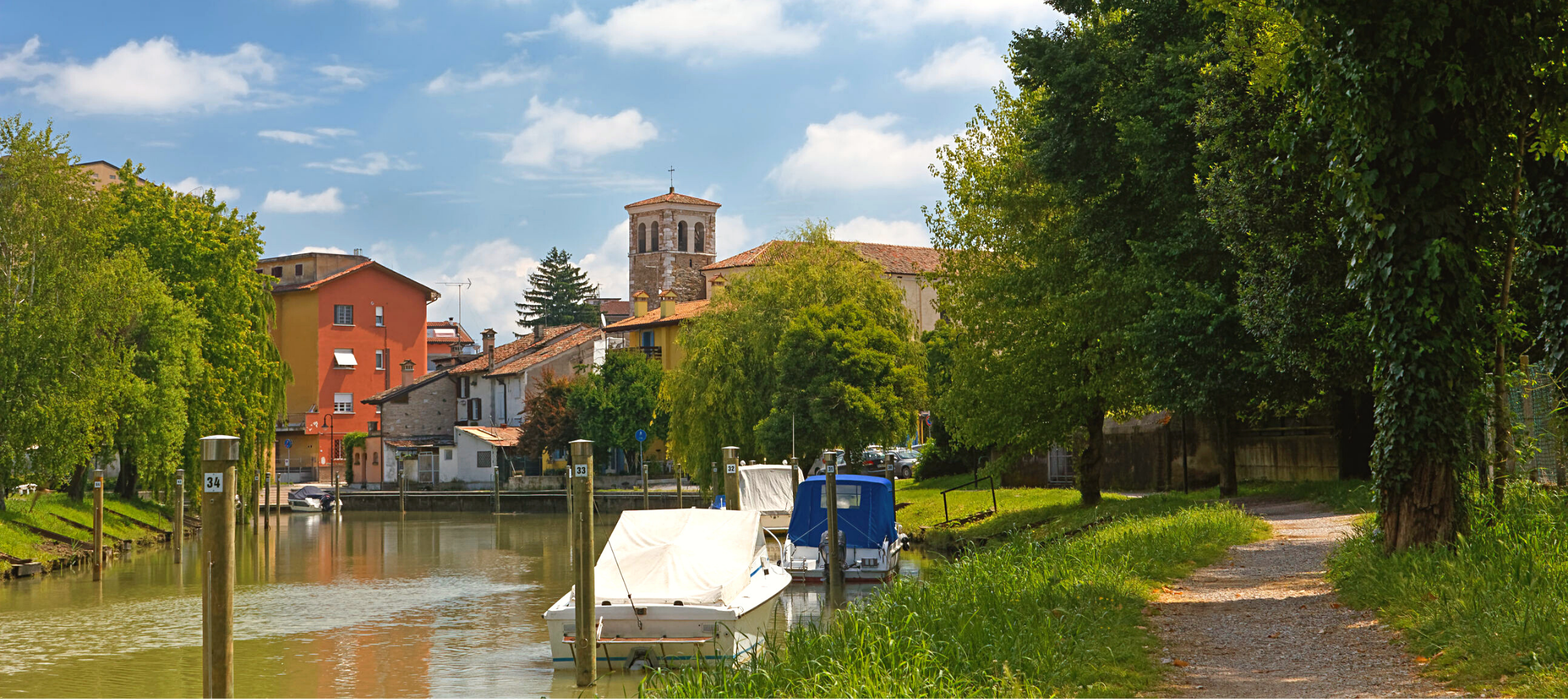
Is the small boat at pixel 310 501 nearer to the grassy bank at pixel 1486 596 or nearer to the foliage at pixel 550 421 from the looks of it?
the foliage at pixel 550 421

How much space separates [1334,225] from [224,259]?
39289 millimetres

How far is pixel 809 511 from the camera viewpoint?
94.8ft

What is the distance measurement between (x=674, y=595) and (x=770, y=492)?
22.4 meters

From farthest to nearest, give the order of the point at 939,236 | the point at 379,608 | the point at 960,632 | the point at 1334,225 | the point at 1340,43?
the point at 939,236, the point at 379,608, the point at 1334,225, the point at 1340,43, the point at 960,632

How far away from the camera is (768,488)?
39969mm

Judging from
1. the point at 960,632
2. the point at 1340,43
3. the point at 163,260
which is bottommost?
the point at 960,632

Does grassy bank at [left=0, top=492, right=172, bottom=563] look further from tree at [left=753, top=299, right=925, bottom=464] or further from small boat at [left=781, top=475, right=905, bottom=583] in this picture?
tree at [left=753, top=299, right=925, bottom=464]

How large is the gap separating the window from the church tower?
31006 millimetres

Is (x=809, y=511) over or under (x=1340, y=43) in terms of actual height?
under

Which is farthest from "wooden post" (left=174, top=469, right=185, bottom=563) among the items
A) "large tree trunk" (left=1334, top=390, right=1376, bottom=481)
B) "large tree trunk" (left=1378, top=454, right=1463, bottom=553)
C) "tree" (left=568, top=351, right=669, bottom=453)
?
"large tree trunk" (left=1378, top=454, right=1463, bottom=553)

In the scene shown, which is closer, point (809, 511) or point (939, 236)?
point (809, 511)

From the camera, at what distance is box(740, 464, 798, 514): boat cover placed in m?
39.5

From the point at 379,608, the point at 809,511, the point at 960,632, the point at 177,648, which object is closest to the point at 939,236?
the point at 809,511

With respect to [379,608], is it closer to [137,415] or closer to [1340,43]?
[137,415]
